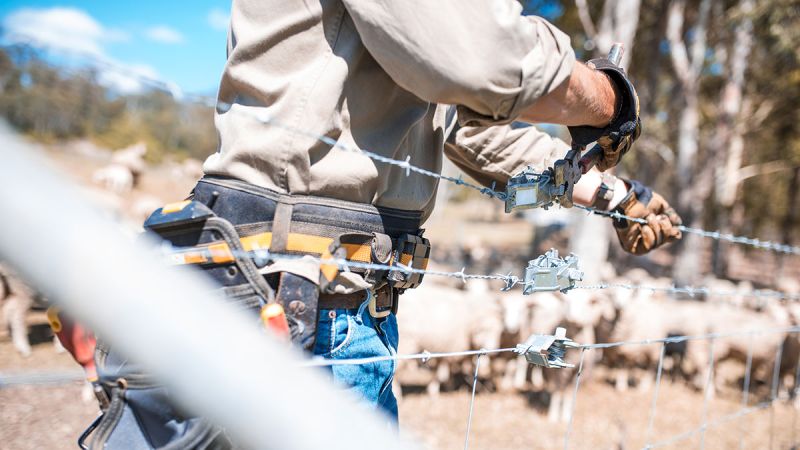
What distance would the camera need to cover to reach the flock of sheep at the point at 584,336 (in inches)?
231

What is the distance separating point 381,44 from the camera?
1.07m

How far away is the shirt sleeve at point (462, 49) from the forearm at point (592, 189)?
807 mm

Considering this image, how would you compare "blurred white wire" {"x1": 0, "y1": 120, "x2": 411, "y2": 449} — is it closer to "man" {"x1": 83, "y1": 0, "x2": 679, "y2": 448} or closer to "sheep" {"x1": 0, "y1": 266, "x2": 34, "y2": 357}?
"man" {"x1": 83, "y1": 0, "x2": 679, "y2": 448}

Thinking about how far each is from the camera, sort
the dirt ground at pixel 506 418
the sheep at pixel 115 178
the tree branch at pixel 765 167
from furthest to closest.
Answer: the tree branch at pixel 765 167
the sheep at pixel 115 178
the dirt ground at pixel 506 418

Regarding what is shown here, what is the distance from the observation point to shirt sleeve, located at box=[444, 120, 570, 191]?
167 cm

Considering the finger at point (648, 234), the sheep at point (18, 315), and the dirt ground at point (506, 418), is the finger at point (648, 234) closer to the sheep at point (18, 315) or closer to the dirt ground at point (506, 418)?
the dirt ground at point (506, 418)

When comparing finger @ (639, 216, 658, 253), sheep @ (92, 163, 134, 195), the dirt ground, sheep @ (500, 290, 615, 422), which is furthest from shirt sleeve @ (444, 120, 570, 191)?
sheep @ (92, 163, 134, 195)

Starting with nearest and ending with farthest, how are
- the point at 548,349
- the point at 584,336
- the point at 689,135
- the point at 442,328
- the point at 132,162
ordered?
the point at 548,349 → the point at 442,328 → the point at 584,336 → the point at 689,135 → the point at 132,162

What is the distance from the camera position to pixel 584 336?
627 cm

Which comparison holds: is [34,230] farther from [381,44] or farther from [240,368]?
[381,44]

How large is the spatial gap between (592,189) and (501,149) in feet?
1.24

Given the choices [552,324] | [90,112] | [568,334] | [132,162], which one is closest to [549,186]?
[552,324]

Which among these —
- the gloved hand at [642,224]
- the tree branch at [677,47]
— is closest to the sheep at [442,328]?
the gloved hand at [642,224]

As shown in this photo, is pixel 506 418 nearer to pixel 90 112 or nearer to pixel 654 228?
pixel 654 228
